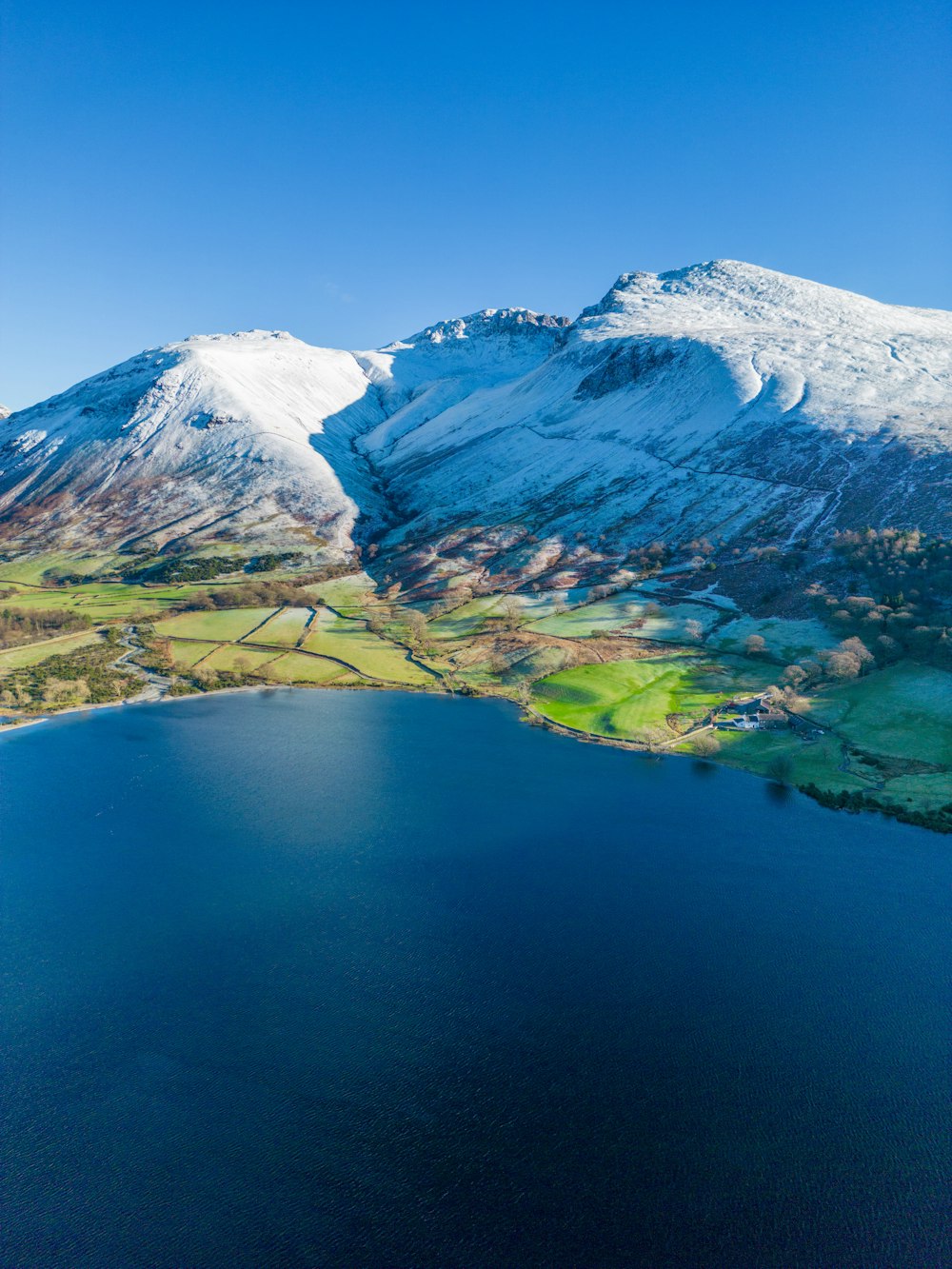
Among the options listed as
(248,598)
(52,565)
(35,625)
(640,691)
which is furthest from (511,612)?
(52,565)

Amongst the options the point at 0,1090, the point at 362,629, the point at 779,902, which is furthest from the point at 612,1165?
the point at 362,629

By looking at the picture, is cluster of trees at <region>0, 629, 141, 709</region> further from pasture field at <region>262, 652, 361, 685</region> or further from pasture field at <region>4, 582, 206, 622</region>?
pasture field at <region>4, 582, 206, 622</region>

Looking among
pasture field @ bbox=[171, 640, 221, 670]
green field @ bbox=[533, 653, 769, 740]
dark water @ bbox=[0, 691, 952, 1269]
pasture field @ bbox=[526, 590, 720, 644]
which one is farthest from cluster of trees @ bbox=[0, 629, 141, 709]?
pasture field @ bbox=[526, 590, 720, 644]

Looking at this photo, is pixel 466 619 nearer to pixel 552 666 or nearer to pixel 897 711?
pixel 552 666

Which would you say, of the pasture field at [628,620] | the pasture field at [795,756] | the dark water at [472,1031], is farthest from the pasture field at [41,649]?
the pasture field at [795,756]

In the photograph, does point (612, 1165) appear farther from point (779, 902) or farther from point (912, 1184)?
point (779, 902)
